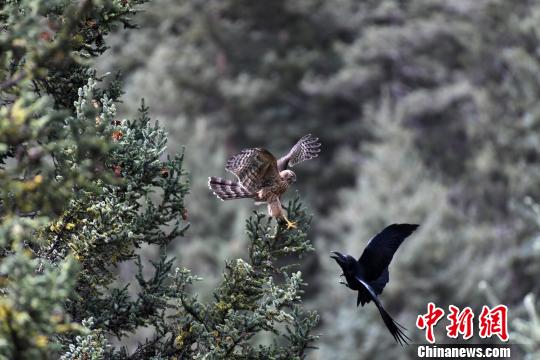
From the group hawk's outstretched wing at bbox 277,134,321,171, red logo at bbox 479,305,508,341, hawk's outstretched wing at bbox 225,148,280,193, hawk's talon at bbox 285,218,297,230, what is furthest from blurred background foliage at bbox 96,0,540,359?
hawk's talon at bbox 285,218,297,230

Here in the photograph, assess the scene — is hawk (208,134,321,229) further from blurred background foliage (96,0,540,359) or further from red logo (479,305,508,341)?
blurred background foliage (96,0,540,359)

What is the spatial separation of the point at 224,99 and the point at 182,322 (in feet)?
93.7

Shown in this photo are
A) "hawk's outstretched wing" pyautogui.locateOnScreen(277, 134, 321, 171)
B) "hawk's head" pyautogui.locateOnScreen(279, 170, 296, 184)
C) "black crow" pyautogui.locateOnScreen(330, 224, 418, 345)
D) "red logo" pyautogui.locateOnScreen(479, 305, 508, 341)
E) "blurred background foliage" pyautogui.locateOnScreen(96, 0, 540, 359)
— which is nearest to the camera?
"black crow" pyautogui.locateOnScreen(330, 224, 418, 345)

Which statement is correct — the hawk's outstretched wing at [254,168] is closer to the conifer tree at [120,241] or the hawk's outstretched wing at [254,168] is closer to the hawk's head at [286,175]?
the hawk's head at [286,175]

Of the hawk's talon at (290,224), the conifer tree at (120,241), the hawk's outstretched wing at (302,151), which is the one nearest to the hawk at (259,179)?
the hawk's outstretched wing at (302,151)

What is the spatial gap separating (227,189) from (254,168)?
1.29 ft

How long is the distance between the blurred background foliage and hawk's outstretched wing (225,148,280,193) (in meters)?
17.9

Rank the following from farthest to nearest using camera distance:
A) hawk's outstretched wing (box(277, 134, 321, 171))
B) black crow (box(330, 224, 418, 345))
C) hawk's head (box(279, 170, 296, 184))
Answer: hawk's outstretched wing (box(277, 134, 321, 171)) < hawk's head (box(279, 170, 296, 184)) < black crow (box(330, 224, 418, 345))

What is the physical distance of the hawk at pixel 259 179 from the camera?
21.1 feet

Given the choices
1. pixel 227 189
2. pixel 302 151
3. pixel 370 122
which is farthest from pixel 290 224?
pixel 370 122

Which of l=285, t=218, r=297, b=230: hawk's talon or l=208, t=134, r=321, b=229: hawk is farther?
l=208, t=134, r=321, b=229: hawk

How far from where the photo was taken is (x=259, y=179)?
22.2 ft

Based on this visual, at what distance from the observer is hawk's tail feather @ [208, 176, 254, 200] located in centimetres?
689

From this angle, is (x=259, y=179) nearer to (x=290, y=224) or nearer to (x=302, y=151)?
(x=302, y=151)
